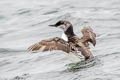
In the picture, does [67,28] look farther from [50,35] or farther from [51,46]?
[50,35]

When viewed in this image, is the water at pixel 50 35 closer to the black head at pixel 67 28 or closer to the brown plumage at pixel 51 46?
the brown plumage at pixel 51 46

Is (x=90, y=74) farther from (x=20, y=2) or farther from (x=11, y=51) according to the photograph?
(x=20, y=2)

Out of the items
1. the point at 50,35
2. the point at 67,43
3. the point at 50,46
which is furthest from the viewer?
the point at 50,35

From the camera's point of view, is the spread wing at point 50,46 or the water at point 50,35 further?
the water at point 50,35

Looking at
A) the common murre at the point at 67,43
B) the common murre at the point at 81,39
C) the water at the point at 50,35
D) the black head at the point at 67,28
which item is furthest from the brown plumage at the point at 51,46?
the black head at the point at 67,28

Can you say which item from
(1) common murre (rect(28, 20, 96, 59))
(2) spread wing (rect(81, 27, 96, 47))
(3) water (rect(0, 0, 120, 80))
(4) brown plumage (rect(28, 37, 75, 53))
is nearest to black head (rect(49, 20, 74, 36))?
(1) common murre (rect(28, 20, 96, 59))

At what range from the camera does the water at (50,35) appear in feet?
32.1

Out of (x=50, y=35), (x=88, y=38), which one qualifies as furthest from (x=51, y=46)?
Result: (x=50, y=35)

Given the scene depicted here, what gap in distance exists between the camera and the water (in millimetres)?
9773

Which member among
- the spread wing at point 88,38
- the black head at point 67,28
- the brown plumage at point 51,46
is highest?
the black head at point 67,28

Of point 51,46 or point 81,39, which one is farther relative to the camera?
point 81,39

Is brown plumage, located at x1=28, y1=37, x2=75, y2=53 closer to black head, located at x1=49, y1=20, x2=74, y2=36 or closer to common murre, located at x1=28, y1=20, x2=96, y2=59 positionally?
common murre, located at x1=28, y1=20, x2=96, y2=59

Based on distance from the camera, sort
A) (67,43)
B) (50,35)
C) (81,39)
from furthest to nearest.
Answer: (50,35), (81,39), (67,43)

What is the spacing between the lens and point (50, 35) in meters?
14.5
